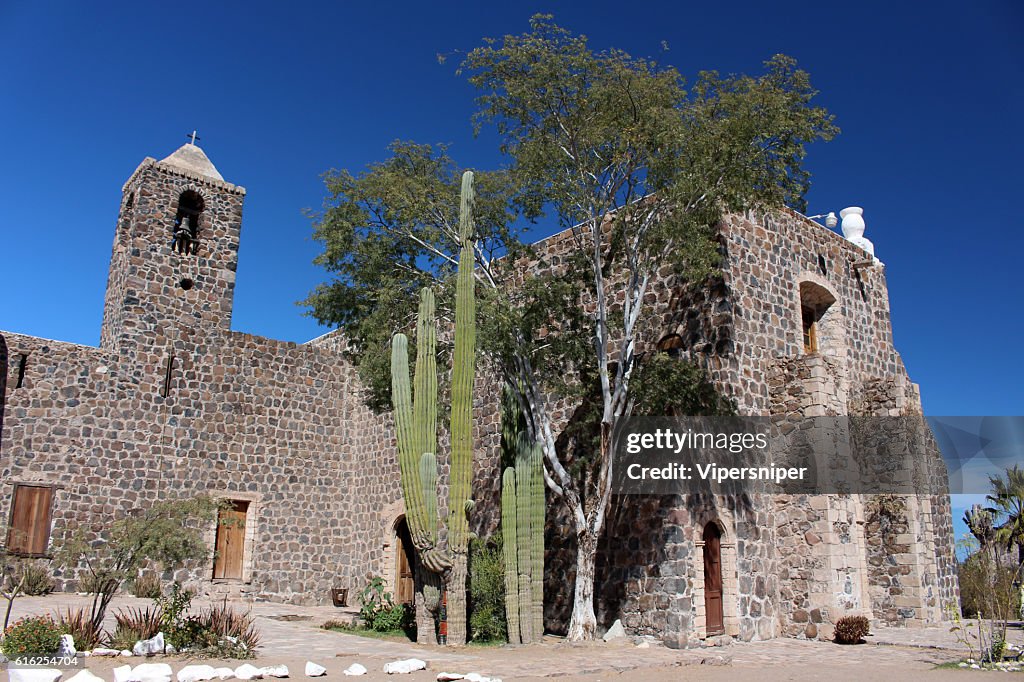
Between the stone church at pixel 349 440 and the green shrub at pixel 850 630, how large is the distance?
6.0 inches

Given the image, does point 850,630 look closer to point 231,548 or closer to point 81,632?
point 81,632

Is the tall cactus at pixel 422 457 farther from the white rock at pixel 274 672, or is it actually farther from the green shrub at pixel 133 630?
the green shrub at pixel 133 630

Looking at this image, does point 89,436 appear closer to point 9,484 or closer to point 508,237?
point 9,484

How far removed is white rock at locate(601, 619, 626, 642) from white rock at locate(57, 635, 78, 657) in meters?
6.41

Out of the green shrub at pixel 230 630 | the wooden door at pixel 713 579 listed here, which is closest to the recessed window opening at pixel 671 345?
the wooden door at pixel 713 579

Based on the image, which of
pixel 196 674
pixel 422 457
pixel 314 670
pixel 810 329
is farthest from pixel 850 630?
pixel 196 674

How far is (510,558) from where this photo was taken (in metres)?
10.3

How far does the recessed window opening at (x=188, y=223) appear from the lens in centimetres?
1628

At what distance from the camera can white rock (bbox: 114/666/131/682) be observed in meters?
6.62

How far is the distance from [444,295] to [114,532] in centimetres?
530

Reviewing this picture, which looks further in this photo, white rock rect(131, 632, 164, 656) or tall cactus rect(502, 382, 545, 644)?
tall cactus rect(502, 382, 545, 644)

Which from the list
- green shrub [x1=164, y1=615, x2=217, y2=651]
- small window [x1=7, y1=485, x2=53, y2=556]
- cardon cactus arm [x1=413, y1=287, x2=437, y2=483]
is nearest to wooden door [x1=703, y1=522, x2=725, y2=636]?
cardon cactus arm [x1=413, y1=287, x2=437, y2=483]

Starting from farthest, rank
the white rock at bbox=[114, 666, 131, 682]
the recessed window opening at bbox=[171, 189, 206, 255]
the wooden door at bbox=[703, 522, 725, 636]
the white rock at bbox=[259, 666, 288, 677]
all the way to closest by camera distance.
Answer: the recessed window opening at bbox=[171, 189, 206, 255] → the wooden door at bbox=[703, 522, 725, 636] → the white rock at bbox=[259, 666, 288, 677] → the white rock at bbox=[114, 666, 131, 682]

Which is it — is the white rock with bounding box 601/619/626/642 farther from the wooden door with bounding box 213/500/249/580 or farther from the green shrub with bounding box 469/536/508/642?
the wooden door with bounding box 213/500/249/580
